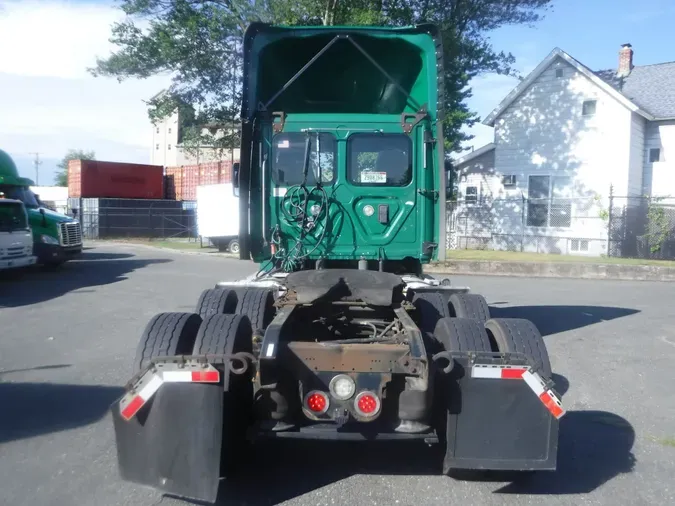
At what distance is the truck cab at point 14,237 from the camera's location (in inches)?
624

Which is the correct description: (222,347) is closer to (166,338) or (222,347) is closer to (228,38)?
(166,338)

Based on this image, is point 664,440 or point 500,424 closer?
point 500,424

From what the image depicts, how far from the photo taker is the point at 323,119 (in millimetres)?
8070

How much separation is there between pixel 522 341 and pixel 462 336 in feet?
1.38

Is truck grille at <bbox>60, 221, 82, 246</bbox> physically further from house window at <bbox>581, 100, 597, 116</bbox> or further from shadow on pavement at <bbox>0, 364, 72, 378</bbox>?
house window at <bbox>581, 100, 597, 116</bbox>

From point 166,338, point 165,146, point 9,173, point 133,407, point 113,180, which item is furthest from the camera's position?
point 165,146

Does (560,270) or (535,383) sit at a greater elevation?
(535,383)

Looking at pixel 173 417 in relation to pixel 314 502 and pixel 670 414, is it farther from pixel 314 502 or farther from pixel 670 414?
pixel 670 414

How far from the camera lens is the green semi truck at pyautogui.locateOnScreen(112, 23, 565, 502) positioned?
4344 millimetres

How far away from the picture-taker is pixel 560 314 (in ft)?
41.3

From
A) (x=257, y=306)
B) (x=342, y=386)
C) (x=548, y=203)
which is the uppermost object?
(x=548, y=203)

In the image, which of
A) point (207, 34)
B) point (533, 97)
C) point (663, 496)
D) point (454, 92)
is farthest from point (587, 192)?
point (663, 496)

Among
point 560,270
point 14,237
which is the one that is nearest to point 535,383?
point 14,237

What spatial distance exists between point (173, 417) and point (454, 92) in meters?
26.6
